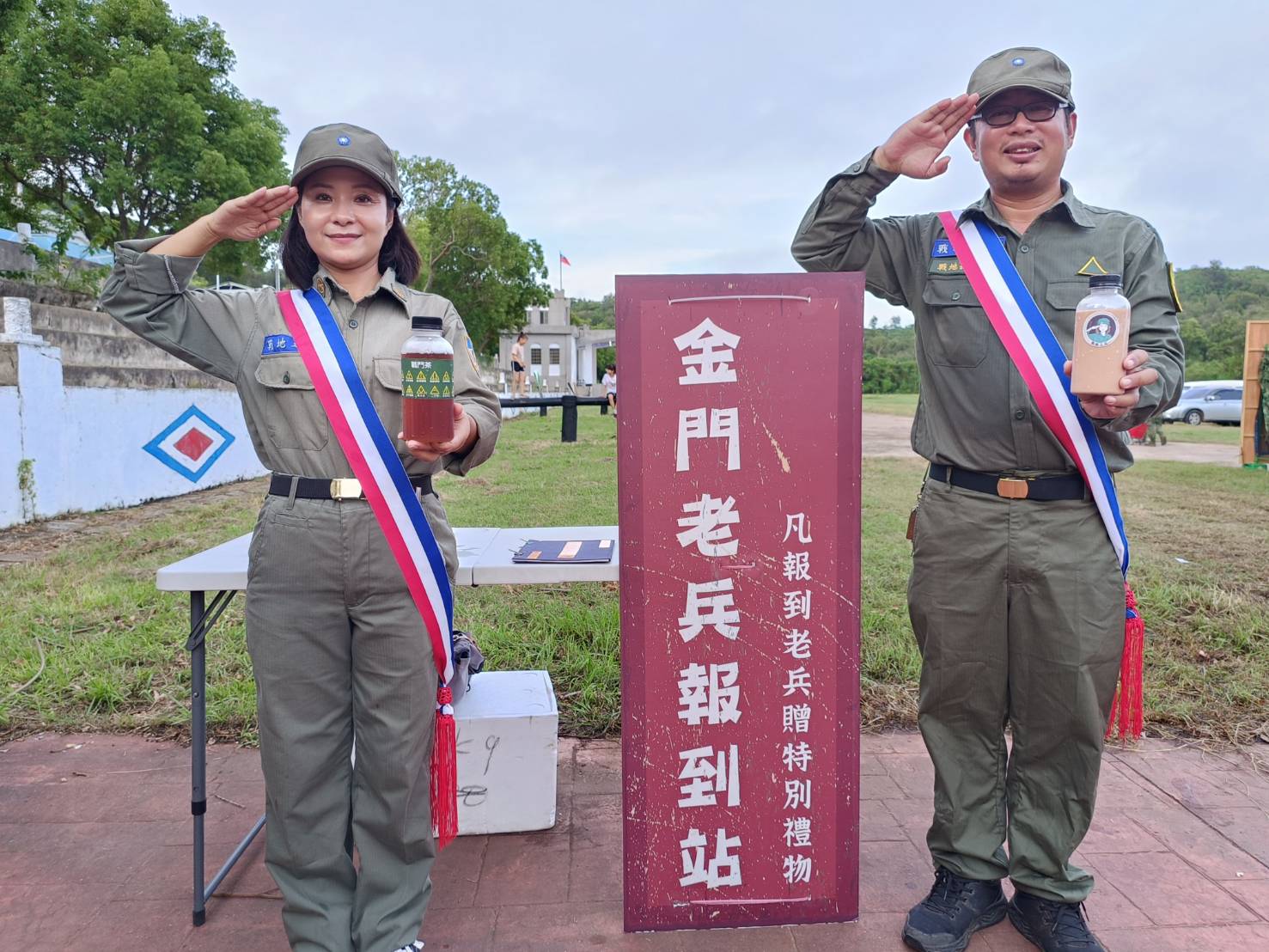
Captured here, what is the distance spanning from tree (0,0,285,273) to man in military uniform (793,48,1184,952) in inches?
721

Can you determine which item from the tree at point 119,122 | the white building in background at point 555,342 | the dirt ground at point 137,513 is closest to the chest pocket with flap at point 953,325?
the dirt ground at point 137,513

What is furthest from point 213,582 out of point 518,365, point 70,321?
point 518,365

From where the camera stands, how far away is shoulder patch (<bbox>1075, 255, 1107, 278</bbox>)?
86.2 inches

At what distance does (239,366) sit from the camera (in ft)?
7.00

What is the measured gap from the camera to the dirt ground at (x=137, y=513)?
669cm

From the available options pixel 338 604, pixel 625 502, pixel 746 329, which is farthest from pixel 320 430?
pixel 746 329

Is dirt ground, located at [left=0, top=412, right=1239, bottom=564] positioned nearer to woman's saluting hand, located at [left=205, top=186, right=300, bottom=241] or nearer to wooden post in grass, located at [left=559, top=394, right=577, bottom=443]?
wooden post in grass, located at [left=559, top=394, right=577, bottom=443]

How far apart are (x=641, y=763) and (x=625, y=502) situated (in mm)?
662

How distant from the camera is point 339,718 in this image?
7.14 feet

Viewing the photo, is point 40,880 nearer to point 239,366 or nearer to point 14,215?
point 239,366

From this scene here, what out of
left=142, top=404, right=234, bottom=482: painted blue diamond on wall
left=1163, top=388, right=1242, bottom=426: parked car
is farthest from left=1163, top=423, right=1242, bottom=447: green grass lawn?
left=142, top=404, right=234, bottom=482: painted blue diamond on wall

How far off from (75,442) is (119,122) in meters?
13.2

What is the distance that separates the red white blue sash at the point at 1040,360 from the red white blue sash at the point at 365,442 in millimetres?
1462

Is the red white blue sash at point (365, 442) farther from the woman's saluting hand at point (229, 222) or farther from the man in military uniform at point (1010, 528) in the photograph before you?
the man in military uniform at point (1010, 528)
